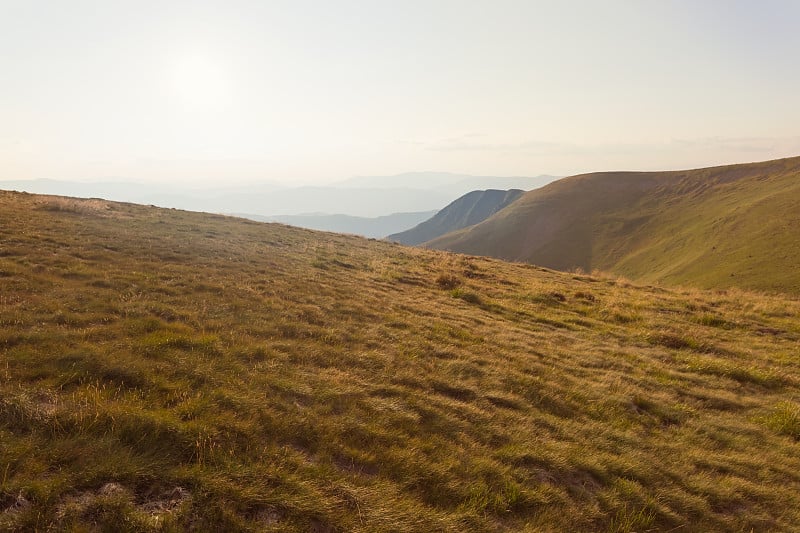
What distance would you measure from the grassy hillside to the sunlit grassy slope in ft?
124

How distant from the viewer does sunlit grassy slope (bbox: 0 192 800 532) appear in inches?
198

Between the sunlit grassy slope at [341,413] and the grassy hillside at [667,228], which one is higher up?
the grassy hillside at [667,228]

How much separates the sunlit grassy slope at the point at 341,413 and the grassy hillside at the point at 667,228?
37.8 meters

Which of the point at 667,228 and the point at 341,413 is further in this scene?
the point at 667,228

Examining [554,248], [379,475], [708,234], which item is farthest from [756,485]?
[554,248]

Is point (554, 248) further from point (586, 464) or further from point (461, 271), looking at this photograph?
point (586, 464)

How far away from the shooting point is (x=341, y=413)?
745 centimetres

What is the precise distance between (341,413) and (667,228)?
3628 inches

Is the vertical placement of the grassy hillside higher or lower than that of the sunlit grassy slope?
higher

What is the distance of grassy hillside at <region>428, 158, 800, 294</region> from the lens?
46594 mm

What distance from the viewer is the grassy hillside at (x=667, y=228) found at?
4659 centimetres

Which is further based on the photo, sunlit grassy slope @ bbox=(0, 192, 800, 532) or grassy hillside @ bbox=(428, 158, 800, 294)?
grassy hillside @ bbox=(428, 158, 800, 294)

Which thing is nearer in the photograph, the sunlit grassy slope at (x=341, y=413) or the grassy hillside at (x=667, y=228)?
the sunlit grassy slope at (x=341, y=413)

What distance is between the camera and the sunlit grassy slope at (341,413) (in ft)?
16.5
